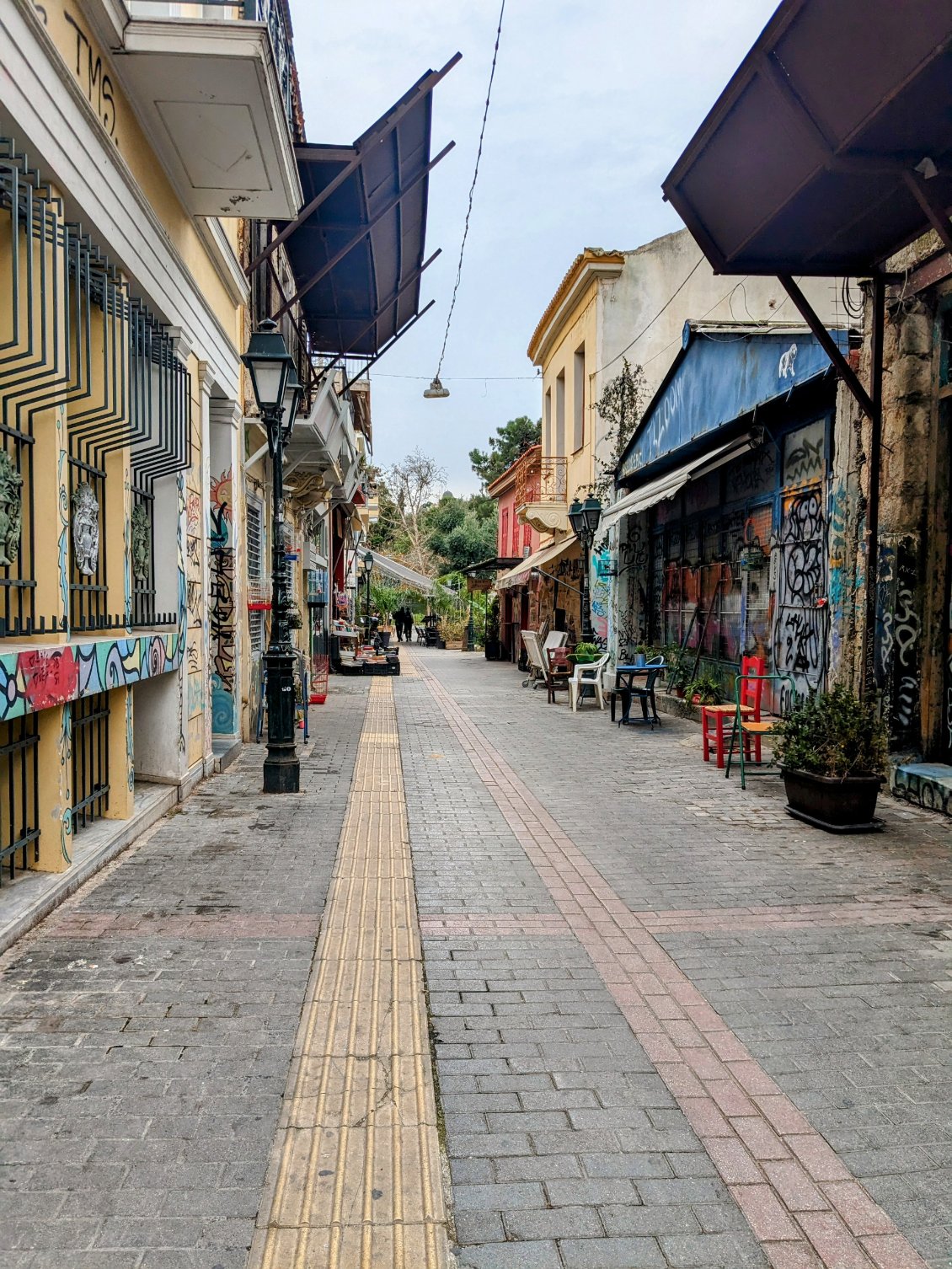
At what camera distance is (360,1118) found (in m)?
2.78

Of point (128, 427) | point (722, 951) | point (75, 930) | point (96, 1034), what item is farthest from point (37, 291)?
point (722, 951)

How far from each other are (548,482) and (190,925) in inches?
768

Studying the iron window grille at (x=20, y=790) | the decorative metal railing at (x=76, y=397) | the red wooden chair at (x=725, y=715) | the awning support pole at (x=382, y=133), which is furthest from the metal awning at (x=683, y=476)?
the iron window grille at (x=20, y=790)

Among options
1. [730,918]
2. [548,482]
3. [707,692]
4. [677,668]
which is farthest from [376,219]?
[548,482]

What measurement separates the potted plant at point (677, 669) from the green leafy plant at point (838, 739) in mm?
6914

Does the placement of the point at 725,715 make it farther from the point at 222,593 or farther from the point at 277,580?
the point at 222,593

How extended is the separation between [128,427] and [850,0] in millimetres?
4650

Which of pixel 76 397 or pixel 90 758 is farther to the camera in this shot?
pixel 90 758

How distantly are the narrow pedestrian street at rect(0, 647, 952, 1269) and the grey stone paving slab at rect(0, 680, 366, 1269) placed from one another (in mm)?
12

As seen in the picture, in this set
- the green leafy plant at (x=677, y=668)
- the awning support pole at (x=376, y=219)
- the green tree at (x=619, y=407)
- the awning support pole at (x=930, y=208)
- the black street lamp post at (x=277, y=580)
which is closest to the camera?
the awning support pole at (x=930, y=208)

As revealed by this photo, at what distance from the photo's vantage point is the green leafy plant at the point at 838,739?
21.1 ft

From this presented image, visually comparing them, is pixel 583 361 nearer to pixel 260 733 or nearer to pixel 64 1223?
pixel 260 733

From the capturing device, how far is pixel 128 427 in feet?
18.8

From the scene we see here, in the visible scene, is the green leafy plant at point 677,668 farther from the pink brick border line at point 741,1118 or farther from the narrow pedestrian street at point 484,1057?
the pink brick border line at point 741,1118
